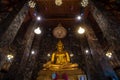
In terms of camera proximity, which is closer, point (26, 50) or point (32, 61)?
point (26, 50)

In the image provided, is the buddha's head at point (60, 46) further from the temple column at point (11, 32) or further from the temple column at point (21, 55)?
the temple column at point (11, 32)

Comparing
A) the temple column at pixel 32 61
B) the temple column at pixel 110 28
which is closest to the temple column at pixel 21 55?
the temple column at pixel 32 61

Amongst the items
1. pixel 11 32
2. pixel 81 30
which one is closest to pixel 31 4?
pixel 11 32

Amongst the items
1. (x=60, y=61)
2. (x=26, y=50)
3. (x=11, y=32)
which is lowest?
(x=60, y=61)

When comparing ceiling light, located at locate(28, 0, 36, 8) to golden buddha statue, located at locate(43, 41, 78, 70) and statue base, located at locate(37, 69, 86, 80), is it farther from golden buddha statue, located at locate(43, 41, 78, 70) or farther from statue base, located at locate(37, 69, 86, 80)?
statue base, located at locate(37, 69, 86, 80)

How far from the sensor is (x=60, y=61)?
7.85 m

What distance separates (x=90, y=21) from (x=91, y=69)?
351cm

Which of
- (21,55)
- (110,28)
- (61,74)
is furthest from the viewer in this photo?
(21,55)

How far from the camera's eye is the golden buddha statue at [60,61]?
6.96m

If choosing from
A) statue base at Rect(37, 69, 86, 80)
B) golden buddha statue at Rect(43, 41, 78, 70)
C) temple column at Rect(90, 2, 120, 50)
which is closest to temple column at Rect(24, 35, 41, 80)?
statue base at Rect(37, 69, 86, 80)

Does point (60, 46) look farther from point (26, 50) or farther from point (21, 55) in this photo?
point (21, 55)

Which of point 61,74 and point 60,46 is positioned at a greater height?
point 61,74

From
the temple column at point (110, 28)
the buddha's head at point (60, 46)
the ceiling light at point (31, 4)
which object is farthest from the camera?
the buddha's head at point (60, 46)

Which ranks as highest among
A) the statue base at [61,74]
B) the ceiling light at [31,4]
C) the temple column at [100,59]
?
the ceiling light at [31,4]
